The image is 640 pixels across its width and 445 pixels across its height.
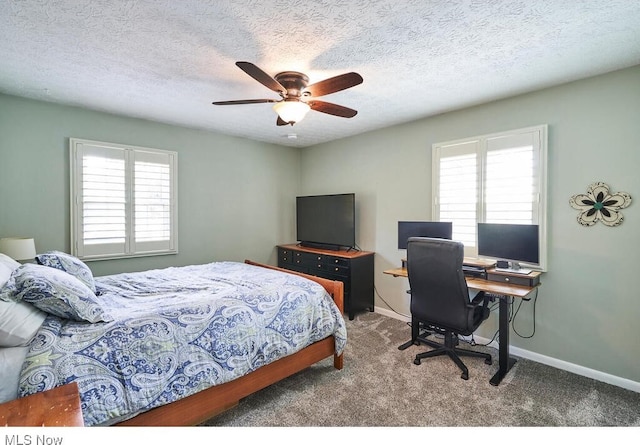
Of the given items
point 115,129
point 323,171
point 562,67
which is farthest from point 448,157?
point 115,129

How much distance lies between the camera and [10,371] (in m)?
1.31

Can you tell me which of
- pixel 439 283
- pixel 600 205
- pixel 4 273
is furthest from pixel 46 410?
pixel 600 205

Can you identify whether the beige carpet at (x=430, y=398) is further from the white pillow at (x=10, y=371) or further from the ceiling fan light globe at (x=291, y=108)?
the ceiling fan light globe at (x=291, y=108)

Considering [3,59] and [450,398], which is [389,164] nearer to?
[450,398]

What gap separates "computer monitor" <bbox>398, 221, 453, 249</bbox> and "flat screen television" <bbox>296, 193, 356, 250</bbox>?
2.49 ft

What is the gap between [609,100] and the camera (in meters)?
2.41

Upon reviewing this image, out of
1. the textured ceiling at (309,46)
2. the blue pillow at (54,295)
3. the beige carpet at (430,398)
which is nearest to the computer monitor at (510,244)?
the beige carpet at (430,398)

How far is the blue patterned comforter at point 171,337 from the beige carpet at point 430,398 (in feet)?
1.08

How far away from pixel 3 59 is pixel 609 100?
15.1 feet

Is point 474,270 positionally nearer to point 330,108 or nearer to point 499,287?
point 499,287

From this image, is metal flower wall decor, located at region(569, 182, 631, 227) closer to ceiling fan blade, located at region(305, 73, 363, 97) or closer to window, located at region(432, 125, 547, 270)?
window, located at region(432, 125, 547, 270)

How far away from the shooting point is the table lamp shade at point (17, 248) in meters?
2.48
